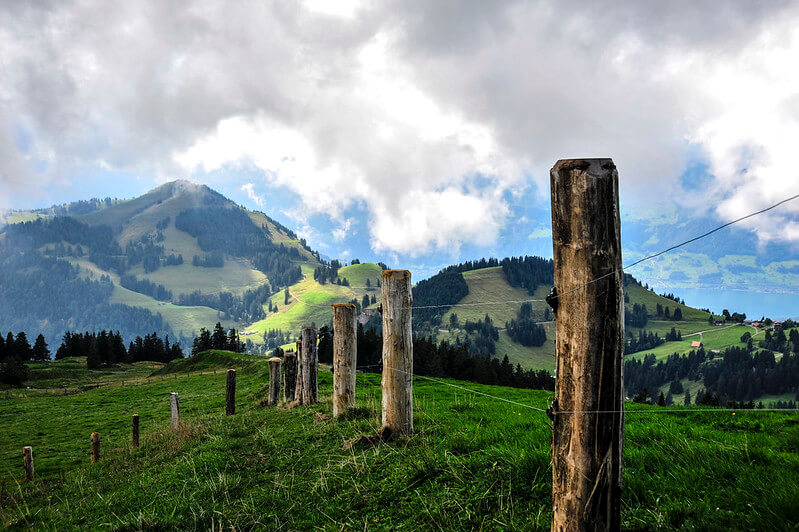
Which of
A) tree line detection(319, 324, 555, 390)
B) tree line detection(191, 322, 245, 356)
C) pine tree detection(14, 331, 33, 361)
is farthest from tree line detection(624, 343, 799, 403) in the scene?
pine tree detection(14, 331, 33, 361)

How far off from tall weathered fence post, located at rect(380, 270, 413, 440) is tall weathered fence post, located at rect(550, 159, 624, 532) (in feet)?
15.1

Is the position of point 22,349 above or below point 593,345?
below

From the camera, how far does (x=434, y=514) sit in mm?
4652

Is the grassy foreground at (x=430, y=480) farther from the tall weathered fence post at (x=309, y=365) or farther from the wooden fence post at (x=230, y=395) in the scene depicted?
the wooden fence post at (x=230, y=395)

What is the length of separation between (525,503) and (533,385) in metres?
86.0

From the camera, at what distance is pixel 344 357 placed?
11.9 m

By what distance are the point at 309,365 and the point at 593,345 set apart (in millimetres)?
13089

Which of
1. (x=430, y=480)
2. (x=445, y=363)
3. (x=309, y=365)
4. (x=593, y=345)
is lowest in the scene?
(x=445, y=363)

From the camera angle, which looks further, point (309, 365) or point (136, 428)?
point (136, 428)

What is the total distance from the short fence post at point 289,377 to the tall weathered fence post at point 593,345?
610 inches

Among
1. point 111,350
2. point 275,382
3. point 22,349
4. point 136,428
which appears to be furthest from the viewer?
point 111,350

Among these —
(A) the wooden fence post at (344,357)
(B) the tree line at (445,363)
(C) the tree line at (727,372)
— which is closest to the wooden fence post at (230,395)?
(A) the wooden fence post at (344,357)

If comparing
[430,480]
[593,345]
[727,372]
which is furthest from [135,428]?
[727,372]

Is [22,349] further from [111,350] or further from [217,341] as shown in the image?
[217,341]
